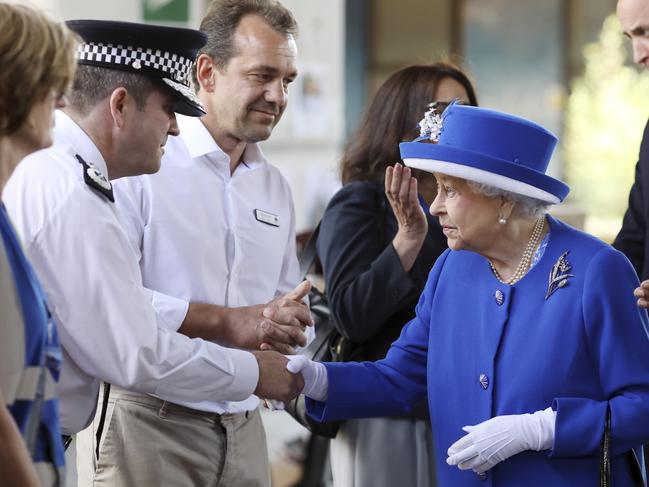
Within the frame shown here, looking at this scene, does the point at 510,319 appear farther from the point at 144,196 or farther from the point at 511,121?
the point at 144,196

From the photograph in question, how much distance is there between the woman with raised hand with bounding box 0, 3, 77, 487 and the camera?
1.46 m

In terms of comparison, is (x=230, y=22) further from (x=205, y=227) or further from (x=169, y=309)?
(x=169, y=309)

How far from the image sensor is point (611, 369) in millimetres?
2055

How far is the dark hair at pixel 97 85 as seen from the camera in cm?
209

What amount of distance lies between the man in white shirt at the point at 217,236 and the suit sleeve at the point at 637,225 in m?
1.00

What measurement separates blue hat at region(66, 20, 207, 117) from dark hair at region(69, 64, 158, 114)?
13mm

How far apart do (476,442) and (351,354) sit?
0.68 meters

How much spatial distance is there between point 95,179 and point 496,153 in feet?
2.67

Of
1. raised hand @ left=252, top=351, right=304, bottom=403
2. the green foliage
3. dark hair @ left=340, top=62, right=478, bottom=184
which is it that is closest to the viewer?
raised hand @ left=252, top=351, right=304, bottom=403

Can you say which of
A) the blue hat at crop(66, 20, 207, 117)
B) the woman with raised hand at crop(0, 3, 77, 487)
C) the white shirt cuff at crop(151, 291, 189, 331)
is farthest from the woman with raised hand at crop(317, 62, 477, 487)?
the woman with raised hand at crop(0, 3, 77, 487)

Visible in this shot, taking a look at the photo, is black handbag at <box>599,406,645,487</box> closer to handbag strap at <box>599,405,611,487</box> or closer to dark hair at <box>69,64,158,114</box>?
handbag strap at <box>599,405,611,487</box>

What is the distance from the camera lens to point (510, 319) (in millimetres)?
2178

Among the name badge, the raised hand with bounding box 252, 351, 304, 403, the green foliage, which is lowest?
the green foliage

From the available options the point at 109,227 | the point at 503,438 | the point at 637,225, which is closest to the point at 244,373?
the point at 109,227
